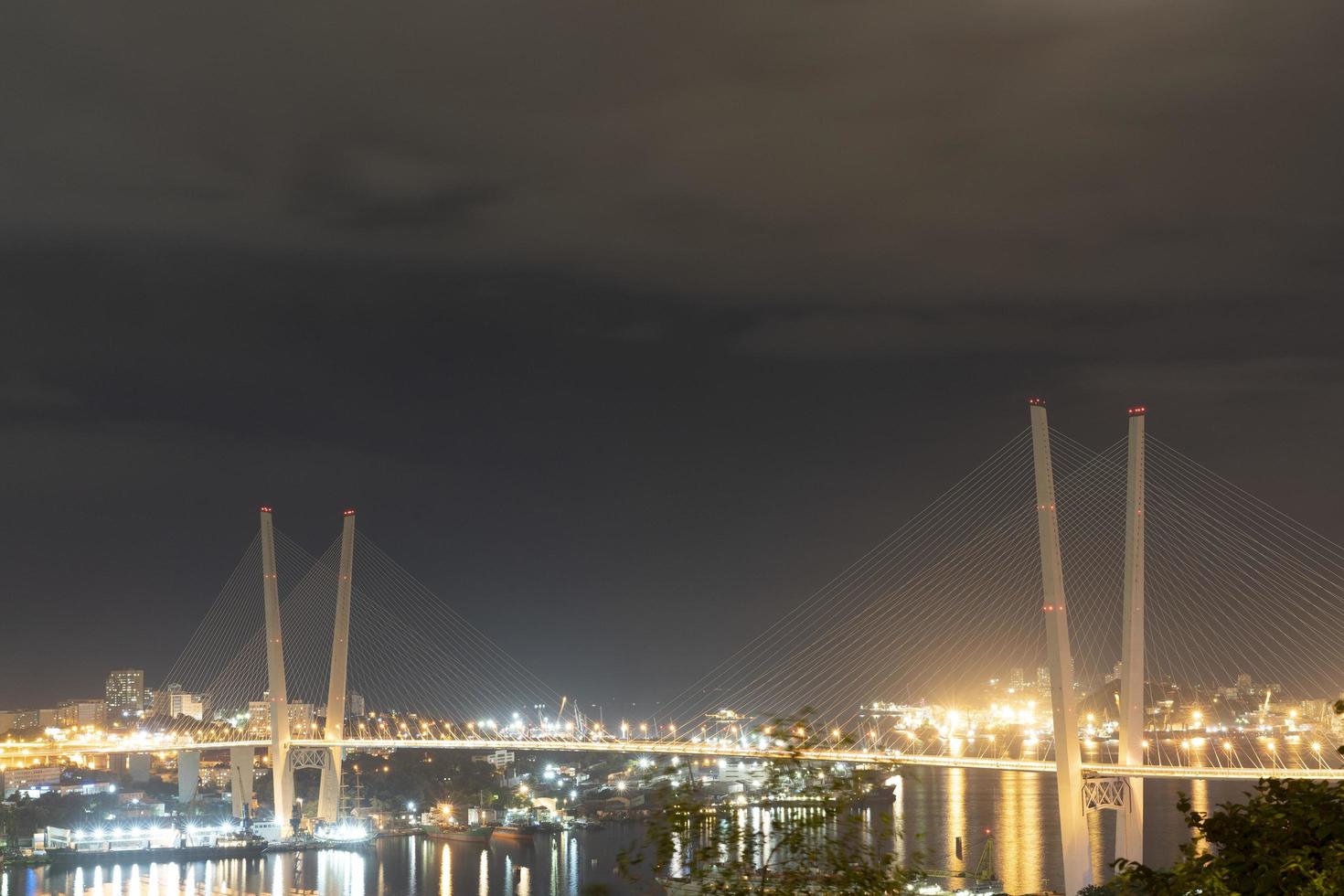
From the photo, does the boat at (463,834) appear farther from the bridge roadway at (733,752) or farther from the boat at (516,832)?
the bridge roadway at (733,752)

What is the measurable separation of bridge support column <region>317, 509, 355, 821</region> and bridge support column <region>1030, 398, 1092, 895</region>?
1386cm

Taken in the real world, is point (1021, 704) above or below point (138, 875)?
above

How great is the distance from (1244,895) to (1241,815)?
0.28m

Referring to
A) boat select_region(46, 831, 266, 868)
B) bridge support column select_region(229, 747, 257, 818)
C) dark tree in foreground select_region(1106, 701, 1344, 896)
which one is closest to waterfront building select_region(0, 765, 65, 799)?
boat select_region(46, 831, 266, 868)

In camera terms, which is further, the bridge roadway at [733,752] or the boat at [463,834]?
the boat at [463,834]

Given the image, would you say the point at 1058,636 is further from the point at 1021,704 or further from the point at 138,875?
the point at 1021,704

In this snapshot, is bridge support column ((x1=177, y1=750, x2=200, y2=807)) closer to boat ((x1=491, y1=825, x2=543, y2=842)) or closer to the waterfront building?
the waterfront building

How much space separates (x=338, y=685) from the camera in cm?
2472

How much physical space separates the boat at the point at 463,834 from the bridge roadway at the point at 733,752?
1.70 m

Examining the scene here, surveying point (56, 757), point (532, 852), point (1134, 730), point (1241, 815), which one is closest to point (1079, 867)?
point (1134, 730)

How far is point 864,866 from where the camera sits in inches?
155

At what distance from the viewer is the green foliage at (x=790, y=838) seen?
3820 millimetres

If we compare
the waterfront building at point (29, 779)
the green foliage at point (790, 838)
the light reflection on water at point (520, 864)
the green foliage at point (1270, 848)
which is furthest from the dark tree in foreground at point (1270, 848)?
the waterfront building at point (29, 779)

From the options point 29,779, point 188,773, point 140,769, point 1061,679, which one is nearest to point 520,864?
point 188,773
